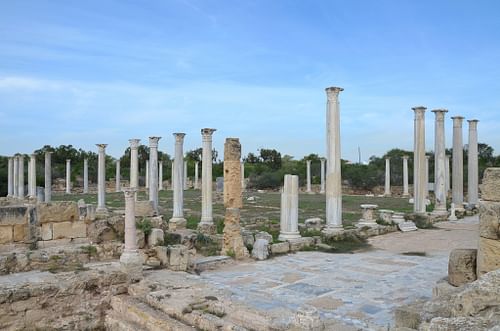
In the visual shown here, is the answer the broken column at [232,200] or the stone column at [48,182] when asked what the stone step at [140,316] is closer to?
the broken column at [232,200]

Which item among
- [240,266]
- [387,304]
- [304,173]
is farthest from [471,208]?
[304,173]

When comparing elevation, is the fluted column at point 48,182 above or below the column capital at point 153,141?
below

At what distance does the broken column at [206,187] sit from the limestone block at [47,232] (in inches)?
263

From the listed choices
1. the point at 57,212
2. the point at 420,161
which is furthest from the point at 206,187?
the point at 420,161

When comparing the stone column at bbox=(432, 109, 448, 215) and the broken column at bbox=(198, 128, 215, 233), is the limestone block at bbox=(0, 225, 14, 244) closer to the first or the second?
the broken column at bbox=(198, 128, 215, 233)

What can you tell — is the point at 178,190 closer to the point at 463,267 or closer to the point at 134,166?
the point at 134,166

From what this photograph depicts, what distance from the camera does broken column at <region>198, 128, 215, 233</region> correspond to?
1677cm

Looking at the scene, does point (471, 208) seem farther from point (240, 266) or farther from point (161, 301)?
point (161, 301)

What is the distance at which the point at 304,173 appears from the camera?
58969 millimetres

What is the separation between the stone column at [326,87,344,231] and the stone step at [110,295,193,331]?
8.05m

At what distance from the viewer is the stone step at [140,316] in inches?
257

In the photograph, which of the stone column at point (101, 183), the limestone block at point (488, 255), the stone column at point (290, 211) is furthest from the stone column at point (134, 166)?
the limestone block at point (488, 255)

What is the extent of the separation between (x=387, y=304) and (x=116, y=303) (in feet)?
15.5

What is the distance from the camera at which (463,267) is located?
5957mm
